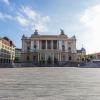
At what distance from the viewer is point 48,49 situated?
508 feet

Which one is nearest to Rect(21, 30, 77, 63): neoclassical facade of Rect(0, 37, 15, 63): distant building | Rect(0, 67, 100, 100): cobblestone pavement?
Rect(0, 37, 15, 63): distant building

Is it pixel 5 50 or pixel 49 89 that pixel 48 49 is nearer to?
pixel 5 50

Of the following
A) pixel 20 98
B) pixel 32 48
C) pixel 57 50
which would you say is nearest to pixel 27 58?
pixel 32 48

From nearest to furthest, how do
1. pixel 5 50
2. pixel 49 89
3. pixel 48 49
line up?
1. pixel 49 89
2. pixel 48 49
3. pixel 5 50

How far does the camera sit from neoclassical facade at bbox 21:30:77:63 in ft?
504

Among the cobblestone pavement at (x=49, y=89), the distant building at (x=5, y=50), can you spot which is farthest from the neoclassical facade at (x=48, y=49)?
the cobblestone pavement at (x=49, y=89)

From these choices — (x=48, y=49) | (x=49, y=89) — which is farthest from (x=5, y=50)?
(x=49, y=89)

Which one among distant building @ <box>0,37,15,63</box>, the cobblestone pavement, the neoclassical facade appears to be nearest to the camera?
the cobblestone pavement

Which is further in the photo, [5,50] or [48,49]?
[5,50]

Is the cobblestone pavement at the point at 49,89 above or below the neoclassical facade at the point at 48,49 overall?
below

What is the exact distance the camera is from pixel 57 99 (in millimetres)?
14414

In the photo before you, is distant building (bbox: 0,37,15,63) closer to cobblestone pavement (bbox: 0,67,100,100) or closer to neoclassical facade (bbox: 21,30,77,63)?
neoclassical facade (bbox: 21,30,77,63)

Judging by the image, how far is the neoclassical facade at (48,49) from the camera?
154 m

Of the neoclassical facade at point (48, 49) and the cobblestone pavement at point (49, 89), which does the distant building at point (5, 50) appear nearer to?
the neoclassical facade at point (48, 49)
